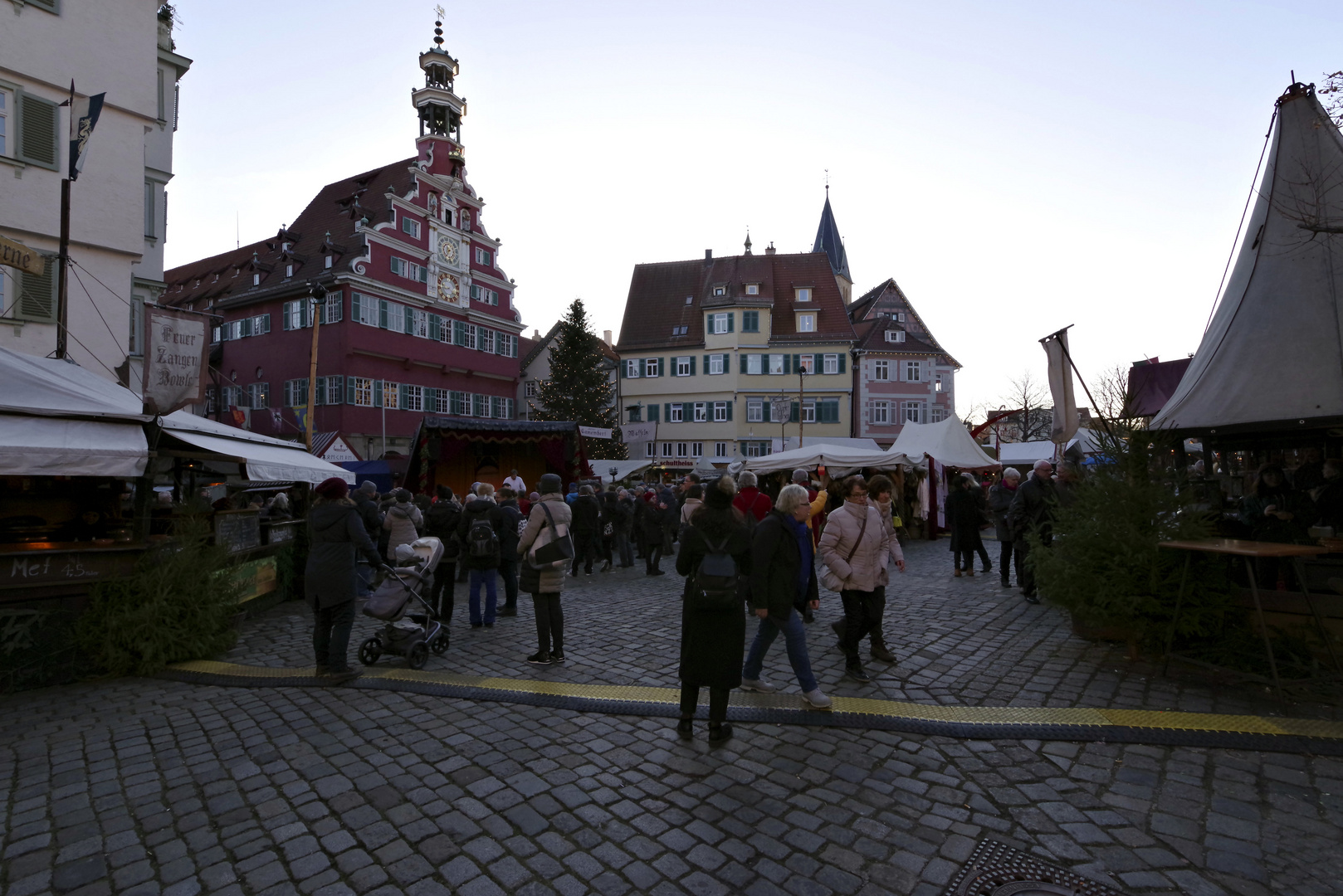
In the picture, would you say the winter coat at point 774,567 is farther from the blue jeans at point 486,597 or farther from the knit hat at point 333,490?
the blue jeans at point 486,597

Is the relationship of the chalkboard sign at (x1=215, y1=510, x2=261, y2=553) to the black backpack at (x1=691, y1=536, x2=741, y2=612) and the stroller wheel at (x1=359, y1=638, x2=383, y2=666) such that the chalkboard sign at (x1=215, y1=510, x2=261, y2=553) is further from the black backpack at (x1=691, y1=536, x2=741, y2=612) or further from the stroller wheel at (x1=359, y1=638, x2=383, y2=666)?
the black backpack at (x1=691, y1=536, x2=741, y2=612)

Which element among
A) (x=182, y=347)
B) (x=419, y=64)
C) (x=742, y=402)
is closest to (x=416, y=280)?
(x=419, y=64)

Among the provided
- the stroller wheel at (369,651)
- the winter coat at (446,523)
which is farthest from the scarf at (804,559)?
the winter coat at (446,523)

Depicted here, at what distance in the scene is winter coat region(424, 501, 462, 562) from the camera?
859 centimetres

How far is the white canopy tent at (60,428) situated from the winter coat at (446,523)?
2.95 metres

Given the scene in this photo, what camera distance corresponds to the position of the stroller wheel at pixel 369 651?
6.46m

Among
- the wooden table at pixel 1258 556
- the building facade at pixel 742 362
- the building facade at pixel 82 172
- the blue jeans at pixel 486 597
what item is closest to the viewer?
the wooden table at pixel 1258 556

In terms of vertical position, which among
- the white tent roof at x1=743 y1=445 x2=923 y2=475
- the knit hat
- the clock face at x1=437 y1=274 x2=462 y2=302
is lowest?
the knit hat

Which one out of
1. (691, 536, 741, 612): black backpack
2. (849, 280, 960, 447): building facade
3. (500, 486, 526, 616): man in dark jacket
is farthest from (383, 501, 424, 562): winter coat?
(849, 280, 960, 447): building facade

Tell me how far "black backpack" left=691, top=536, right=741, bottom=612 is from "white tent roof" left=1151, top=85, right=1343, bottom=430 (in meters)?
5.06

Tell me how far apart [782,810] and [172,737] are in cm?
414

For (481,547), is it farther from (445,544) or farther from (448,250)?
(448,250)

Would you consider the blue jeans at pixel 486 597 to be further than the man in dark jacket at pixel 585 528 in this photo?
No

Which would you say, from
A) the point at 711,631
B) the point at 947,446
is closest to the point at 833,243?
the point at 947,446
